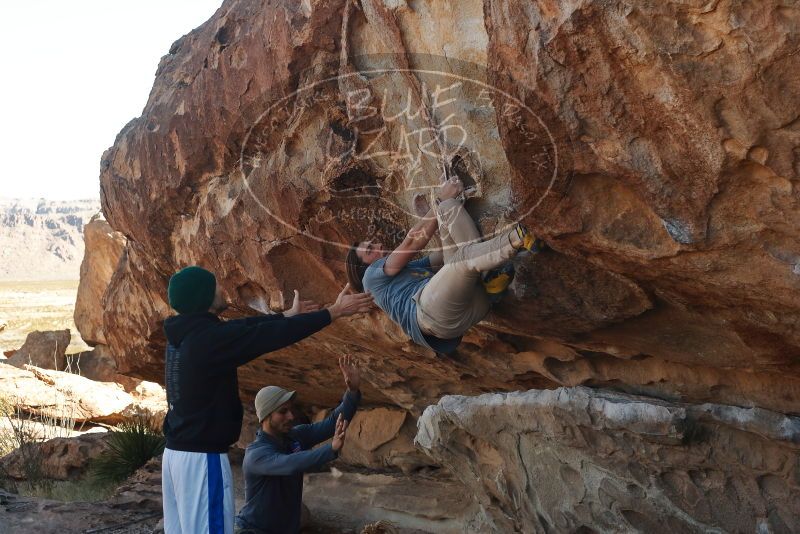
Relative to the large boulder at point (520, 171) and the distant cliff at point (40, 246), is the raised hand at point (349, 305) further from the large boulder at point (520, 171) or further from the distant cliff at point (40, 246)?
the distant cliff at point (40, 246)

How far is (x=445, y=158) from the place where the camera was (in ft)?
15.2

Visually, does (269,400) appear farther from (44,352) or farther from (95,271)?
(44,352)

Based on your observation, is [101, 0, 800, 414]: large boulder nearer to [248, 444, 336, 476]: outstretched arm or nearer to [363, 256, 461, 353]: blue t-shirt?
[363, 256, 461, 353]: blue t-shirt

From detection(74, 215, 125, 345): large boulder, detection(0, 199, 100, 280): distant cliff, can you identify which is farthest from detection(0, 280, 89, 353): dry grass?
detection(0, 199, 100, 280): distant cliff

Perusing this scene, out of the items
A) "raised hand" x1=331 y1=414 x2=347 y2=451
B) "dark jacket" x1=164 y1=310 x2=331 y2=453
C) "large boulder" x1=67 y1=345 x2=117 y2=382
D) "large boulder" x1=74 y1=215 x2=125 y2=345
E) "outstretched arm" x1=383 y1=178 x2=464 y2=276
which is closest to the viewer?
"dark jacket" x1=164 y1=310 x2=331 y2=453

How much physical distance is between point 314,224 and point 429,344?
1354 mm

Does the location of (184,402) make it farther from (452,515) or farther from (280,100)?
(452,515)

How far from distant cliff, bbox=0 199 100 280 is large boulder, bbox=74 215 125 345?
73.6 metres

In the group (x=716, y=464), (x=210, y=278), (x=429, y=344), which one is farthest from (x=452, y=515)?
(x=210, y=278)

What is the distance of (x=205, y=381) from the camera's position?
4234mm

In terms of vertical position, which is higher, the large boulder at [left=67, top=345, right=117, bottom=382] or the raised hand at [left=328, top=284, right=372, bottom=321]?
the raised hand at [left=328, top=284, right=372, bottom=321]

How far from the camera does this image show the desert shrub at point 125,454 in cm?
960

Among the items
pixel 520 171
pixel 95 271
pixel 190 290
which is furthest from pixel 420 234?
pixel 95 271

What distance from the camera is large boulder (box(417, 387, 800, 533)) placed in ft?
13.3
